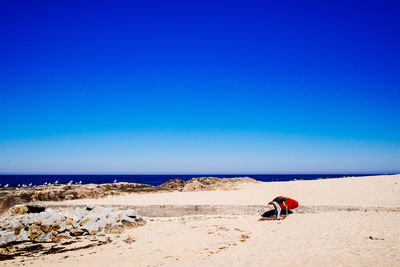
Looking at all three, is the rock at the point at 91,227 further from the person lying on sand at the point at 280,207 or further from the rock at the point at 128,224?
the person lying on sand at the point at 280,207

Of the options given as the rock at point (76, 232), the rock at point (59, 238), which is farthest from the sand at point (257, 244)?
the rock at point (59, 238)

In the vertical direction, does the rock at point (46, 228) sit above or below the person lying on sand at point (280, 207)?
below

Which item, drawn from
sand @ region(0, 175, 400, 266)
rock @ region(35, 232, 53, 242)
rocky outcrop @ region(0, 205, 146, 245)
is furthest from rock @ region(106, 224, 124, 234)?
rock @ region(35, 232, 53, 242)

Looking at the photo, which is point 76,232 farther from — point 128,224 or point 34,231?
point 128,224

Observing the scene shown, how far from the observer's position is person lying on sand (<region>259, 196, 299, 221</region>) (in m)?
14.2

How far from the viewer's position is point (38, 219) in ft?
44.0

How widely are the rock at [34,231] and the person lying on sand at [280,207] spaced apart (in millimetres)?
11555

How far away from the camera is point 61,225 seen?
517 inches

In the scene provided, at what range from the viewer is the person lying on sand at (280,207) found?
46.6ft

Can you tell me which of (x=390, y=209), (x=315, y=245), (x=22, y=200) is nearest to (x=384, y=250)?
(x=315, y=245)

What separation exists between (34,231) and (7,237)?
109 cm

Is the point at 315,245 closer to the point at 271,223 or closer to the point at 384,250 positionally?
the point at 384,250

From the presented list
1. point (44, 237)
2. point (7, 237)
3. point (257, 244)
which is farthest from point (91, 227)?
point (257, 244)

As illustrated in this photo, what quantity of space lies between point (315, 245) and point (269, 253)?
6.21 ft
